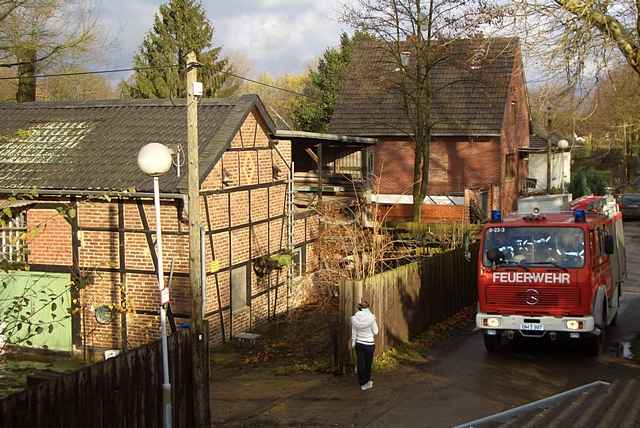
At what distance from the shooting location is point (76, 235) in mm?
17984

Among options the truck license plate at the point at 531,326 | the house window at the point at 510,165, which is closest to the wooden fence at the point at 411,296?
the truck license plate at the point at 531,326

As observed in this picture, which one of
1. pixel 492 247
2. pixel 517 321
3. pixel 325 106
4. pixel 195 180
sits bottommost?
pixel 517 321

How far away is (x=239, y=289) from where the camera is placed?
63.3ft

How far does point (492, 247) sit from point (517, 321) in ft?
4.77

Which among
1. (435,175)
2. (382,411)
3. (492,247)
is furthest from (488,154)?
(382,411)

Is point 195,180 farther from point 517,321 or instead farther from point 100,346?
point 100,346

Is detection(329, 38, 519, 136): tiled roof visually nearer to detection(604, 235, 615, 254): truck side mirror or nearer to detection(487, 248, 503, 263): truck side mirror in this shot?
detection(604, 235, 615, 254): truck side mirror

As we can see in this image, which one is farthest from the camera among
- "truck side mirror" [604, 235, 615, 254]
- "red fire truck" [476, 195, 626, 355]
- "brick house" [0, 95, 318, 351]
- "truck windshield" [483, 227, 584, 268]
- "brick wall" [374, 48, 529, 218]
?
"brick wall" [374, 48, 529, 218]

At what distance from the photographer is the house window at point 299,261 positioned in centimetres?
2240

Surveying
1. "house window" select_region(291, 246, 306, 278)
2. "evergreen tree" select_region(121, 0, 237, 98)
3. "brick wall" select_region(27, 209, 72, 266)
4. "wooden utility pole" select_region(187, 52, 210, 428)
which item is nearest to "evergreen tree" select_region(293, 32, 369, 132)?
"evergreen tree" select_region(121, 0, 237, 98)

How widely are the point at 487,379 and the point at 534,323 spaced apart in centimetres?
144

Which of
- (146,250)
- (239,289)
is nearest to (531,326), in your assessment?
(239,289)

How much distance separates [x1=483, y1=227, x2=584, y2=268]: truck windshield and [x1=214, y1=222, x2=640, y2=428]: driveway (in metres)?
1.93

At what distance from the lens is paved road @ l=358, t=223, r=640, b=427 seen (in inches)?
451
